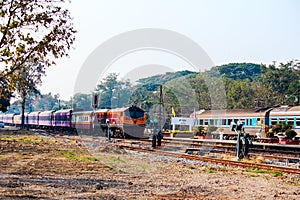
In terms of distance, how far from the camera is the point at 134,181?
11.2 metres

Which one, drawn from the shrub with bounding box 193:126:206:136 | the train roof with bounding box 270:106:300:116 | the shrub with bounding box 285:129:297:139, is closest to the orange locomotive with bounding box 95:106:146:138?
the shrub with bounding box 193:126:206:136

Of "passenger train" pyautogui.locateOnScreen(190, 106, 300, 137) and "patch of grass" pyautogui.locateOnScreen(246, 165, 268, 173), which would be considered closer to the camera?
"patch of grass" pyautogui.locateOnScreen(246, 165, 268, 173)

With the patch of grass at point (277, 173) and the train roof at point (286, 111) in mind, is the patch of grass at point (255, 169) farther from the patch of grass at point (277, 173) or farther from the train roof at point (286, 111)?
the train roof at point (286, 111)

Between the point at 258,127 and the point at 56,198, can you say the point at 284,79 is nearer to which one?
the point at 258,127

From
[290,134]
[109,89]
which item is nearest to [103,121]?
[290,134]

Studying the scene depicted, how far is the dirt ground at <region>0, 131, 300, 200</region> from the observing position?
9164 millimetres

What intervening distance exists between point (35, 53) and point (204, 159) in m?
7.88

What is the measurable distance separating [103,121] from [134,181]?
27.2 metres

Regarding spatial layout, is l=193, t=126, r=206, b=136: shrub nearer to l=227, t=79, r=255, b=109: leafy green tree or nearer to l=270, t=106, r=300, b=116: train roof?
l=270, t=106, r=300, b=116: train roof

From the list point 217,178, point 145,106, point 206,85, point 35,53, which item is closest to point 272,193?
point 217,178

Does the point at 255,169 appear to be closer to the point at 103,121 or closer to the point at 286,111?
the point at 286,111

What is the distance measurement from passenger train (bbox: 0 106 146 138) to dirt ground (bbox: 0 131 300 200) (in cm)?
1509

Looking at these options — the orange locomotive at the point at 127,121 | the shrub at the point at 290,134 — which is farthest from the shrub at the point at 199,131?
the shrub at the point at 290,134

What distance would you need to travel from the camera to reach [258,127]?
1432 inches
